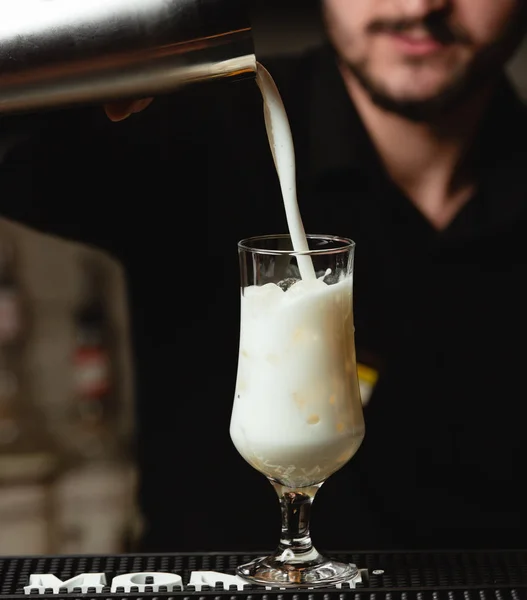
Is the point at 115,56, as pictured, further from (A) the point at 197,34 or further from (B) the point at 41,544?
(B) the point at 41,544

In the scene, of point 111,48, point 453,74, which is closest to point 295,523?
point 111,48

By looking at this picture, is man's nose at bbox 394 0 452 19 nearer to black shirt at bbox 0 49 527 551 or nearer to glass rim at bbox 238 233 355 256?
black shirt at bbox 0 49 527 551

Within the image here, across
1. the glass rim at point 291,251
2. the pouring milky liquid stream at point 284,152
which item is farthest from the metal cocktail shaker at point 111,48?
the glass rim at point 291,251

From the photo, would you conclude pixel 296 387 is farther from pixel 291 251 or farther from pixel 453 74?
pixel 453 74

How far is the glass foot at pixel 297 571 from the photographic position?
122 centimetres

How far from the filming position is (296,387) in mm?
1210

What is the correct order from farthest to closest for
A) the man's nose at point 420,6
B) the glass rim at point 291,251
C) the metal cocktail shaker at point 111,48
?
the man's nose at point 420,6, the glass rim at point 291,251, the metal cocktail shaker at point 111,48

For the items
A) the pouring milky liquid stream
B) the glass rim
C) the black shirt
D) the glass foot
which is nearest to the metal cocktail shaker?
the pouring milky liquid stream

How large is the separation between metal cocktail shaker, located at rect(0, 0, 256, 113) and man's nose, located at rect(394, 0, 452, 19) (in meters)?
0.44

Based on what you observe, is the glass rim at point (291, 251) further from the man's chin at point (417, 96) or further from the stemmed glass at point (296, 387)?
the man's chin at point (417, 96)

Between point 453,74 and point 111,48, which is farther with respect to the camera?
point 453,74

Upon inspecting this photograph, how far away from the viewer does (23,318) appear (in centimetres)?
166

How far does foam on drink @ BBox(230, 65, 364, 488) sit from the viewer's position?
3.96 feet

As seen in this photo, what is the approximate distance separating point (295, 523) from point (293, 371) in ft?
0.61
